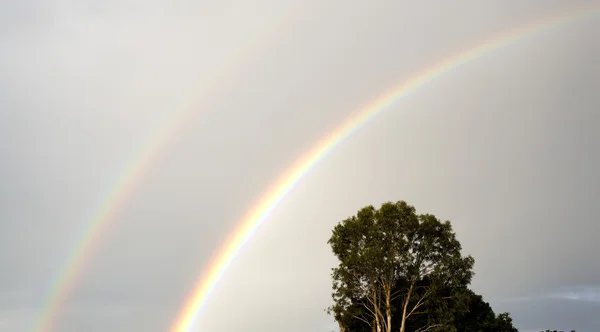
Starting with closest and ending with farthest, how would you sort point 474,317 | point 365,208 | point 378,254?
point 378,254
point 365,208
point 474,317

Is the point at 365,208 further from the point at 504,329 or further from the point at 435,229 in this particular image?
the point at 504,329

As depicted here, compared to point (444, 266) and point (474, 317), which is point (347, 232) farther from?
point (474, 317)

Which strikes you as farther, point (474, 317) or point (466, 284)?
point (474, 317)

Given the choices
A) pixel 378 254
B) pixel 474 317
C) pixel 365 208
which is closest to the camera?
pixel 378 254

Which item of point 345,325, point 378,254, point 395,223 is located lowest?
point 345,325

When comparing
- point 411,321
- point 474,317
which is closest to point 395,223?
point 411,321

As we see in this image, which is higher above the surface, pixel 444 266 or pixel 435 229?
pixel 435 229

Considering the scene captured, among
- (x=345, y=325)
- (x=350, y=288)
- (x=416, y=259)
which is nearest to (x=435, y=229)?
(x=416, y=259)

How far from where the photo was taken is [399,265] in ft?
182

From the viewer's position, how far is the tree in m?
55.0

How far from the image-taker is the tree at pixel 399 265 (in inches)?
2164

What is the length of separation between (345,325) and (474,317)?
17.8m

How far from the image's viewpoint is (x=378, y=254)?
54.5 metres

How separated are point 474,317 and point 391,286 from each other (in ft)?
55.7
